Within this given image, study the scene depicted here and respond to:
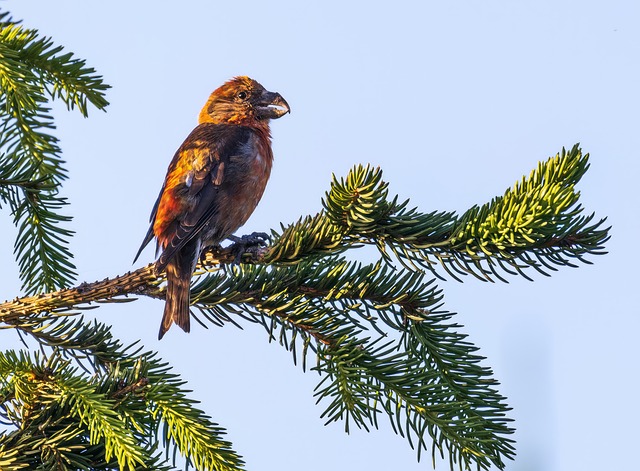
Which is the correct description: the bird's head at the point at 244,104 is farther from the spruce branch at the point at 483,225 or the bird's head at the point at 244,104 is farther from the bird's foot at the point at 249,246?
the spruce branch at the point at 483,225

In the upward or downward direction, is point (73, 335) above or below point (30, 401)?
above

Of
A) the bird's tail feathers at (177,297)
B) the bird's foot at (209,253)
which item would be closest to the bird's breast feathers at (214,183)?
the bird's foot at (209,253)

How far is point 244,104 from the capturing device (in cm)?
661

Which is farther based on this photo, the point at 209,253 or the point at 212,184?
the point at 212,184

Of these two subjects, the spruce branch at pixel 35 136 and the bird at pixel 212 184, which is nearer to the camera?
the spruce branch at pixel 35 136

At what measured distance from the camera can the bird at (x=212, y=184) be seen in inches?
187

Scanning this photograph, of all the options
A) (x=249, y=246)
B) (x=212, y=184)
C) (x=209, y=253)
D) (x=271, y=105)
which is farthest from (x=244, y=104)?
(x=249, y=246)

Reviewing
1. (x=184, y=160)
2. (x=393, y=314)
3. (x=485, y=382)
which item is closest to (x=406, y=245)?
(x=393, y=314)

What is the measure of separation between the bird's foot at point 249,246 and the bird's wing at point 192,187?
1.70 ft

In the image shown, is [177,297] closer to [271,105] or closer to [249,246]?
[249,246]

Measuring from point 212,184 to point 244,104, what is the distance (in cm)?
158

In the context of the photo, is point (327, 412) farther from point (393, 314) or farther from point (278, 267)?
point (278, 267)

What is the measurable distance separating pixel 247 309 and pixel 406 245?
697 mm

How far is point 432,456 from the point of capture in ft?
8.40
